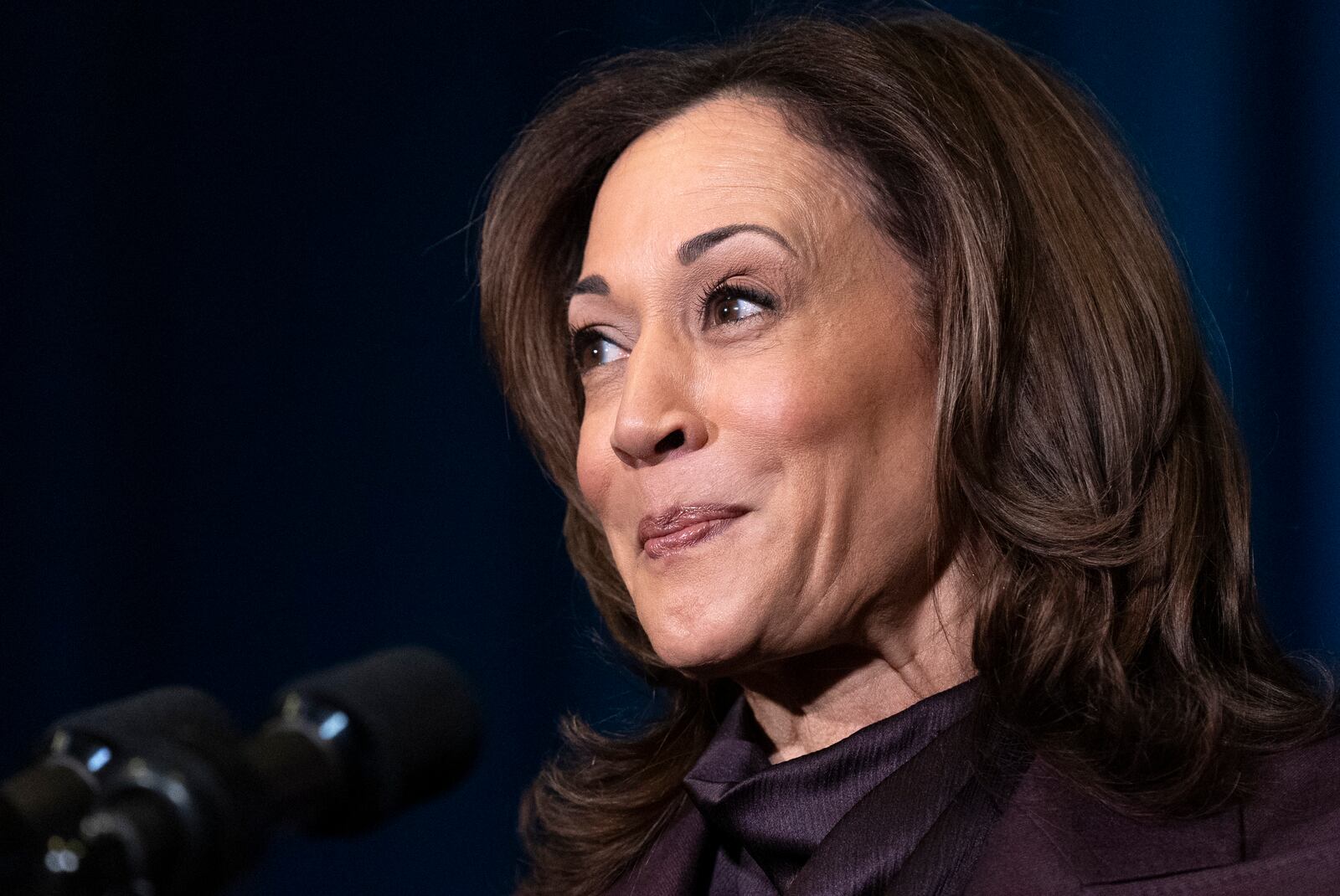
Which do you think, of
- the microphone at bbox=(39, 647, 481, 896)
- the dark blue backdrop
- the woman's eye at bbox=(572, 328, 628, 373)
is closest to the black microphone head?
the microphone at bbox=(39, 647, 481, 896)

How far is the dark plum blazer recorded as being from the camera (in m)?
1.12

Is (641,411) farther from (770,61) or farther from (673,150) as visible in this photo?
(770,61)

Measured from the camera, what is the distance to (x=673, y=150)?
145 cm

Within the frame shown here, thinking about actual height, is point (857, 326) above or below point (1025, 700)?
above

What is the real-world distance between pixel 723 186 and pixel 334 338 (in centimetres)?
144

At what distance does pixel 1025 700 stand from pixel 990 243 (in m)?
0.41

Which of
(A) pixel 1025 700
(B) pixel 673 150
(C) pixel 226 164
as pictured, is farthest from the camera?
(C) pixel 226 164

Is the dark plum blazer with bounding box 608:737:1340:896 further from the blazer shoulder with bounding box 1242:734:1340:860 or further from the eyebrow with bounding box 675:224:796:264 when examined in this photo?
the eyebrow with bounding box 675:224:796:264

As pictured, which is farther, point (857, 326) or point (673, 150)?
point (673, 150)

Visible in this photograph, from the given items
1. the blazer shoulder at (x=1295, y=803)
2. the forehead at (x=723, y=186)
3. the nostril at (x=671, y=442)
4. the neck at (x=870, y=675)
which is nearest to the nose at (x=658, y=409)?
the nostril at (x=671, y=442)

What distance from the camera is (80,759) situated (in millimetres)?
699

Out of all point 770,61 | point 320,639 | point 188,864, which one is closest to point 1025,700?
point 770,61

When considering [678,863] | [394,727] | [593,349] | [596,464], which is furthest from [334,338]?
[394,727]

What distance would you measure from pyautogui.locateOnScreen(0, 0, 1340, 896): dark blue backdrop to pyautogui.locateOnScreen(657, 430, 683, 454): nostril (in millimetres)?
973
